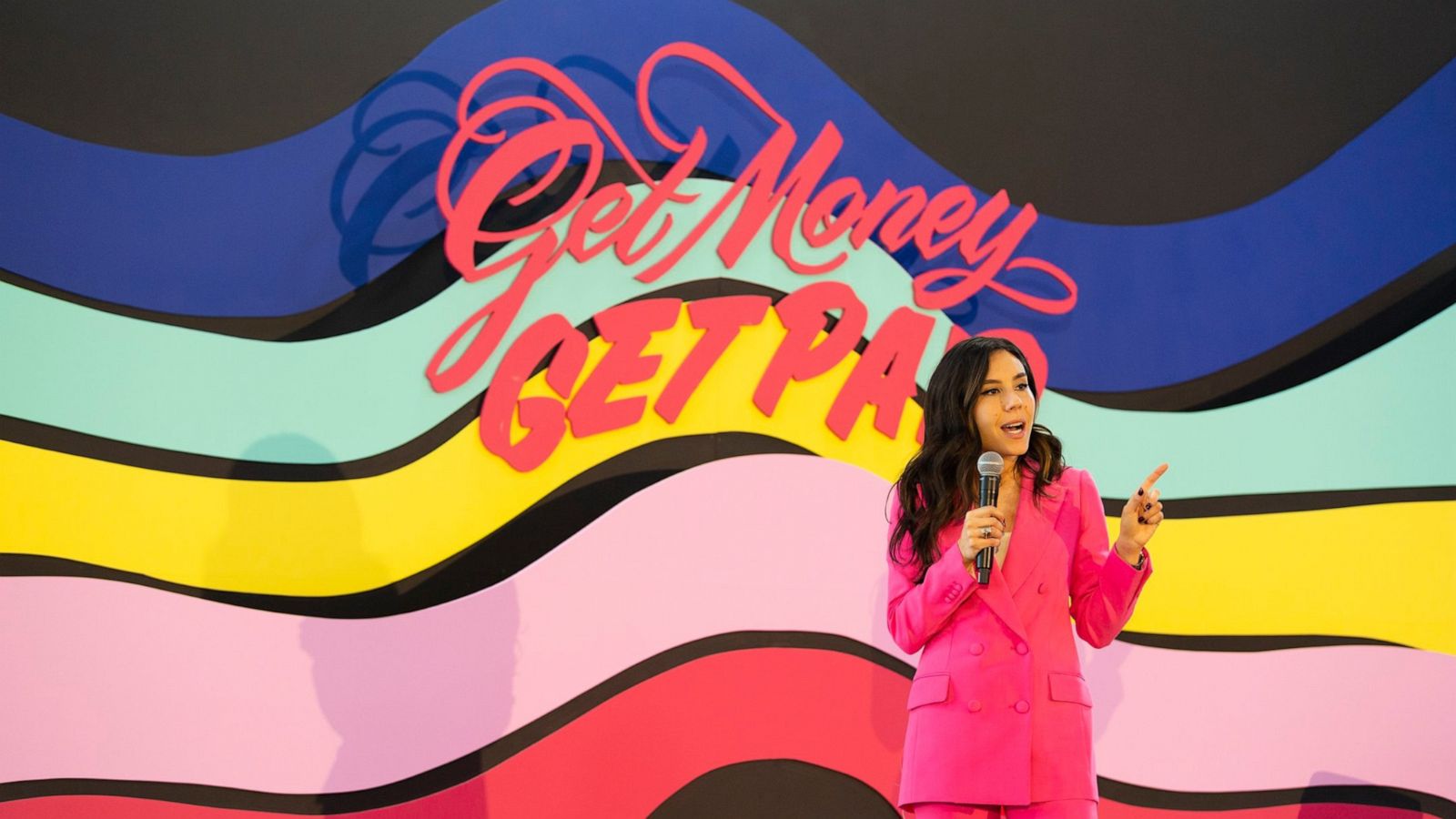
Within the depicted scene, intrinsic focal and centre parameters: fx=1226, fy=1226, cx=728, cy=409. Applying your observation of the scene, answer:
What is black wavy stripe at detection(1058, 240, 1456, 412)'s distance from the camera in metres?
3.85

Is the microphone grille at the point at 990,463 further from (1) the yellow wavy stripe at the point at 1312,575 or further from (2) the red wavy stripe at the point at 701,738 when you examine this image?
(1) the yellow wavy stripe at the point at 1312,575

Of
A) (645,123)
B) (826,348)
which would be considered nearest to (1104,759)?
(826,348)

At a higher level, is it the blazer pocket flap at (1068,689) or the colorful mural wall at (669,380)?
the colorful mural wall at (669,380)

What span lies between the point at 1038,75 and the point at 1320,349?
1.26 meters

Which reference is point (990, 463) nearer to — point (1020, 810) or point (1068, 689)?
point (1068, 689)

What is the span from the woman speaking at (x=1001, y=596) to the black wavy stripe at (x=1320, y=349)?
5.50 ft

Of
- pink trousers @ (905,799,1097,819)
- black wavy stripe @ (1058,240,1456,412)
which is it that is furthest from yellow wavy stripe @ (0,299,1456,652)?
pink trousers @ (905,799,1097,819)

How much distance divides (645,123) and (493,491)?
1182 millimetres

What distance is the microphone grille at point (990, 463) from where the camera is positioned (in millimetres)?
2029

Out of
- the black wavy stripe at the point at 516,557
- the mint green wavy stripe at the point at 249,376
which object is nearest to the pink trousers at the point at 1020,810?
the black wavy stripe at the point at 516,557

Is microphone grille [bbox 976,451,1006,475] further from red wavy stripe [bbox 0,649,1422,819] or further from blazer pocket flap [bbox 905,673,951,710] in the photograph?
red wavy stripe [bbox 0,649,1422,819]

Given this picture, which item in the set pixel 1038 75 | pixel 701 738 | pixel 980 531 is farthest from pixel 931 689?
pixel 1038 75

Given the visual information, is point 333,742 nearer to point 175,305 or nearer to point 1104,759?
point 175,305

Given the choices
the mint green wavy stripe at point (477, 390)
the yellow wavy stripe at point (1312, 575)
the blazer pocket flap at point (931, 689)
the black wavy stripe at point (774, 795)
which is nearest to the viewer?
the blazer pocket flap at point (931, 689)
